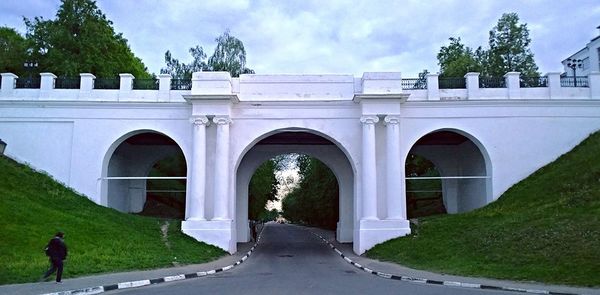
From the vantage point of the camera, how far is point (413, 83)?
25.6 meters

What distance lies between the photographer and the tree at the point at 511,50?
37.1m

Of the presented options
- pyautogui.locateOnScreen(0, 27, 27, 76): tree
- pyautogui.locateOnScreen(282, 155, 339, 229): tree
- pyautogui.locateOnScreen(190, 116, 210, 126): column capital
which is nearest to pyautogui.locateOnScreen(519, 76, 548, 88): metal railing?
pyautogui.locateOnScreen(190, 116, 210, 126): column capital

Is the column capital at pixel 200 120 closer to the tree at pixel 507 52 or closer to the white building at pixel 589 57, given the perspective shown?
the tree at pixel 507 52

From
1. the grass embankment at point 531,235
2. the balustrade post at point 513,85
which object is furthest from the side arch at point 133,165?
the balustrade post at point 513,85

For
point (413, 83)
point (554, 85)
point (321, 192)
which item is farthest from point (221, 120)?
point (321, 192)

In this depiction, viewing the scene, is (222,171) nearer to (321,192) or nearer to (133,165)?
(133,165)

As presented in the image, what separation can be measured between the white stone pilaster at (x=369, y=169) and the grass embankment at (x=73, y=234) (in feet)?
20.7

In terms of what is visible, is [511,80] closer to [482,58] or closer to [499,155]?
[499,155]

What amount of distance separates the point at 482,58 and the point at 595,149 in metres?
16.0

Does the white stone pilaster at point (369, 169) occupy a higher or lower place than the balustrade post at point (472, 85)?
lower

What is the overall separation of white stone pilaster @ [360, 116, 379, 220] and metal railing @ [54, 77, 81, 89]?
13175mm

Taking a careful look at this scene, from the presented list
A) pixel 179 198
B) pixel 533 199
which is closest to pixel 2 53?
pixel 179 198

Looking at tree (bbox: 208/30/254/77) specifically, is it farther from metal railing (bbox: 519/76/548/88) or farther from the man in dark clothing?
the man in dark clothing

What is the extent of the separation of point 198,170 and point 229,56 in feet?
73.0
